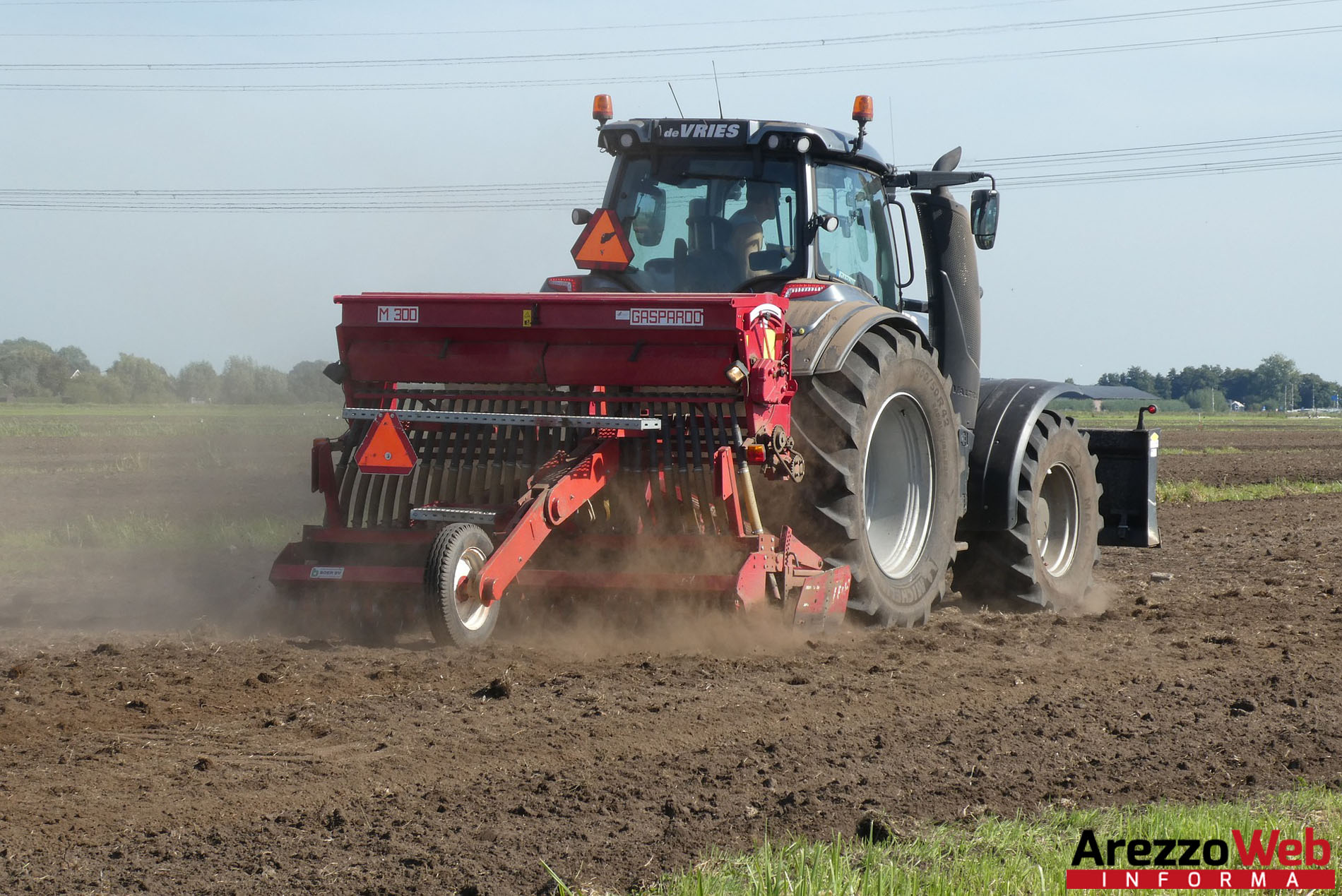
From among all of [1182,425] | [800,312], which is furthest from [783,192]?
[1182,425]

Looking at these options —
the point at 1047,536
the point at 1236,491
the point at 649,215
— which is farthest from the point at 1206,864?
the point at 1236,491

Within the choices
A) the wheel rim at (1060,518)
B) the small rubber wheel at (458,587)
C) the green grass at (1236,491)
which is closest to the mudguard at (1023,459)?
the wheel rim at (1060,518)

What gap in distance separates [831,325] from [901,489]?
44.0 inches

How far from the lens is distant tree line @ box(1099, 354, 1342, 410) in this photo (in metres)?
119

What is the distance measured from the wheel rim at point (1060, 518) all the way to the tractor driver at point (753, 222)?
270cm

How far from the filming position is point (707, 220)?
23.8ft

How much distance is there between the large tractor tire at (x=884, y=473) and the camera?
20.8 feet

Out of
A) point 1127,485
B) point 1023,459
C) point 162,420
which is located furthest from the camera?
point 162,420

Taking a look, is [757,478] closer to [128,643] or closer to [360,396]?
[360,396]

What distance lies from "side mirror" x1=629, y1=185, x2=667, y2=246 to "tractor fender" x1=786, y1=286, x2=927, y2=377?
94 centimetres

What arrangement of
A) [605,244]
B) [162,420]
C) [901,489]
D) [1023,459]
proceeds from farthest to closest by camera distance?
[162,420], [1023,459], [605,244], [901,489]

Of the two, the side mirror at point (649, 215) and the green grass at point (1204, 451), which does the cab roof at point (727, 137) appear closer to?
the side mirror at point (649, 215)

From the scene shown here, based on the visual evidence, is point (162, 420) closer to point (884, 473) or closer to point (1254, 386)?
point (884, 473)

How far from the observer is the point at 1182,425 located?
63.1 metres
